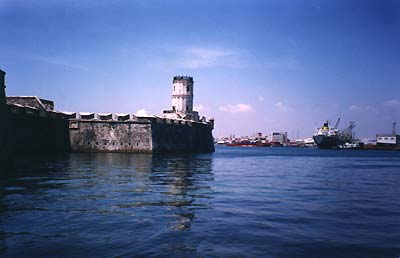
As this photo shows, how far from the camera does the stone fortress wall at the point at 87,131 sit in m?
40.2

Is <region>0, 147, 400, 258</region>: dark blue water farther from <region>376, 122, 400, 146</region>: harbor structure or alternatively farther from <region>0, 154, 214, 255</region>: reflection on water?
<region>376, 122, 400, 146</region>: harbor structure

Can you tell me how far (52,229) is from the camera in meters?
7.98

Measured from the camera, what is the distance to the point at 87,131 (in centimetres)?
4953

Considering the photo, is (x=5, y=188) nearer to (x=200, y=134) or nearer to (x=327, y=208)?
(x=327, y=208)

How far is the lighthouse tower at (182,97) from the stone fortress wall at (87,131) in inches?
868

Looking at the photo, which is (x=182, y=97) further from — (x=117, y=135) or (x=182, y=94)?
(x=117, y=135)

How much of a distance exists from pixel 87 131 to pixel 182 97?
3484 cm

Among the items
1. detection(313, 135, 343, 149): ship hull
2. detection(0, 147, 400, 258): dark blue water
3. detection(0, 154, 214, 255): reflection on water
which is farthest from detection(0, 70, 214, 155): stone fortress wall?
detection(313, 135, 343, 149): ship hull

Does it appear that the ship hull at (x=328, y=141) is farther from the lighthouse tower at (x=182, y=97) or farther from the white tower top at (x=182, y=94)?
the white tower top at (x=182, y=94)

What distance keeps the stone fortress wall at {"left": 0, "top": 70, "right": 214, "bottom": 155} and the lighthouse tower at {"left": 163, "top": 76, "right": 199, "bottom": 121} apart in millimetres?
22050

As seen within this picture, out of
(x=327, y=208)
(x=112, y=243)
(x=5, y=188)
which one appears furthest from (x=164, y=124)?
(x=112, y=243)

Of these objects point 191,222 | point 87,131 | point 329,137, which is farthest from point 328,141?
point 191,222

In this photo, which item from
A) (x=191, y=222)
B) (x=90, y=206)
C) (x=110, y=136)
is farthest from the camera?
(x=110, y=136)

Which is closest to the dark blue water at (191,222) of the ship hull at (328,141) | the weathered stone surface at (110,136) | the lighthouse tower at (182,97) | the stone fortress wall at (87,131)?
the stone fortress wall at (87,131)
